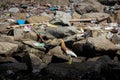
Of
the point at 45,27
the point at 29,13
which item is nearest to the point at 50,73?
the point at 45,27

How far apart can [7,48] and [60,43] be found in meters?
1.76

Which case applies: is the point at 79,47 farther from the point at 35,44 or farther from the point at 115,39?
the point at 35,44

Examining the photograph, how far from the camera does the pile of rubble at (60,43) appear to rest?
660 centimetres

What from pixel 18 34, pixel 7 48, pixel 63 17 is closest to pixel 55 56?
pixel 7 48

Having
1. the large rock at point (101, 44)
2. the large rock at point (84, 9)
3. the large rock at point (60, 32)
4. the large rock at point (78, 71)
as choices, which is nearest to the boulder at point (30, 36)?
the large rock at point (60, 32)

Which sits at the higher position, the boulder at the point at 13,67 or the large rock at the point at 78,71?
the large rock at the point at 78,71

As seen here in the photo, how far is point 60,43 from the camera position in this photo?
9672 mm

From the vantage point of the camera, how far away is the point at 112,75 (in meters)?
6.00

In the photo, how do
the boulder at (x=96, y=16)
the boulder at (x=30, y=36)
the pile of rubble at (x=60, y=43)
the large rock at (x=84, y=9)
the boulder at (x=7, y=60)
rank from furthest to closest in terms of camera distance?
the large rock at (x=84, y=9) → the boulder at (x=96, y=16) → the boulder at (x=30, y=36) → the boulder at (x=7, y=60) → the pile of rubble at (x=60, y=43)

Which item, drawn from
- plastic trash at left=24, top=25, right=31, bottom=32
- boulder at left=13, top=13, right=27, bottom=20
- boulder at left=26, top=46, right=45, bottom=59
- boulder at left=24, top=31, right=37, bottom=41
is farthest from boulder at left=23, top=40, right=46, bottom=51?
boulder at left=13, top=13, right=27, bottom=20

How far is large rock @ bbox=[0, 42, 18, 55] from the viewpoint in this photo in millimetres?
8844

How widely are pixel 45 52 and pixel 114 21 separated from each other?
3.86 meters

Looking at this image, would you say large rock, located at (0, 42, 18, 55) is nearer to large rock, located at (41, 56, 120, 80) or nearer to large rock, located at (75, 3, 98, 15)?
large rock, located at (41, 56, 120, 80)

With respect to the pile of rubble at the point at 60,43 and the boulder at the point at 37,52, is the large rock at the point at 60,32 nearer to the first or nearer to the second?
the pile of rubble at the point at 60,43
